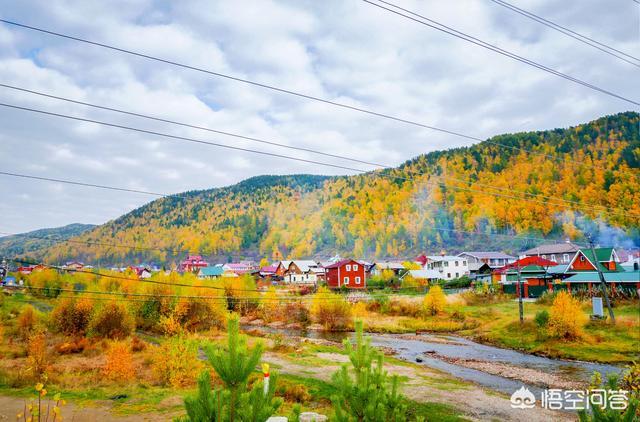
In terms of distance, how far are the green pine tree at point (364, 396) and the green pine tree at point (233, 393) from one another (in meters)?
1.45

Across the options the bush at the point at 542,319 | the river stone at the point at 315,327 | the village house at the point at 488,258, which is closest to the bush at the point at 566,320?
the bush at the point at 542,319

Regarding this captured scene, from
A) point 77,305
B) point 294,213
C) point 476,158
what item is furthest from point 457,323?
point 294,213

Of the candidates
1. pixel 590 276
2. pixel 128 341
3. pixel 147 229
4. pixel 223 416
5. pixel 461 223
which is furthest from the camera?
pixel 147 229

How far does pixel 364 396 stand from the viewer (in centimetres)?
650

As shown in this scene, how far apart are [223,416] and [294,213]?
168275 mm

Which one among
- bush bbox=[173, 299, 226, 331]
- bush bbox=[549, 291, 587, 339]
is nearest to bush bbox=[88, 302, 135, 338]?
bush bbox=[173, 299, 226, 331]

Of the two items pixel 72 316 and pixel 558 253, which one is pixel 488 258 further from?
pixel 72 316

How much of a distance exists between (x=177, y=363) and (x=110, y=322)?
2118cm

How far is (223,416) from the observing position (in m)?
5.41

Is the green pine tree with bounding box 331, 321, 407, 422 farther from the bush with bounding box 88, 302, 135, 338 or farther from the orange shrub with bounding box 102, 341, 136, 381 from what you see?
the bush with bounding box 88, 302, 135, 338

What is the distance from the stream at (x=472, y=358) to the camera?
27281mm

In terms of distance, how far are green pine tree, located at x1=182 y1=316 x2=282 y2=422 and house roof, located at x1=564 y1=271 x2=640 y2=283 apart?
5899 centimetres

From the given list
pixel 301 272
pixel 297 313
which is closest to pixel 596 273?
pixel 297 313

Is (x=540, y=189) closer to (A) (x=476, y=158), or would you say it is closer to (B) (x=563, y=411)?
(A) (x=476, y=158)
